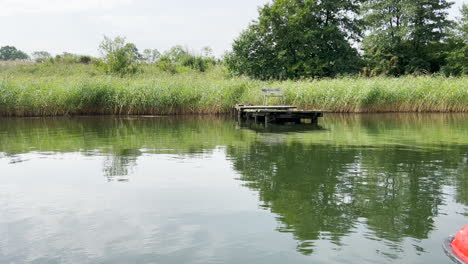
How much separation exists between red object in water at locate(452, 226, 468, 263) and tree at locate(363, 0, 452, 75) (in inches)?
1604

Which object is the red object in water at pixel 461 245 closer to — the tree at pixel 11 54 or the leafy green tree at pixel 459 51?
the leafy green tree at pixel 459 51

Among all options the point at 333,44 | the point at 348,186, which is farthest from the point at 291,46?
the point at 348,186

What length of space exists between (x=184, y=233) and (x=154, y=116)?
18119 millimetres

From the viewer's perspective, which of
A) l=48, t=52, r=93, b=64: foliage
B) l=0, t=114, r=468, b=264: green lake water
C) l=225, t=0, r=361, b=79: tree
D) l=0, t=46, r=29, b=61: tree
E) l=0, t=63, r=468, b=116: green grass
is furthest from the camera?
l=0, t=46, r=29, b=61: tree

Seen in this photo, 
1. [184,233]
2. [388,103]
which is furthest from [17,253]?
[388,103]

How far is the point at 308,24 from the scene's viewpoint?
37938 millimetres

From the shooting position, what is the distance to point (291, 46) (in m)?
37.5

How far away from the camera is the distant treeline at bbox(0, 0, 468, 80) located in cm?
3659

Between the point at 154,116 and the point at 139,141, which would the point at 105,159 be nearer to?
the point at 139,141

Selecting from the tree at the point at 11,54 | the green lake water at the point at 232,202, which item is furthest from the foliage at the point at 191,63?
the tree at the point at 11,54

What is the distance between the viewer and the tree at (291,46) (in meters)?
36.3

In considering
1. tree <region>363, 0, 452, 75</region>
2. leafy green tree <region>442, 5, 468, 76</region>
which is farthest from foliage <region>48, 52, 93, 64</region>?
leafy green tree <region>442, 5, 468, 76</region>

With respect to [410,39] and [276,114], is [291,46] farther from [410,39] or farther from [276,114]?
[276,114]

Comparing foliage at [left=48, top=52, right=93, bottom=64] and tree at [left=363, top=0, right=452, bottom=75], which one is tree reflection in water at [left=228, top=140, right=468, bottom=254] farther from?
foliage at [left=48, top=52, right=93, bottom=64]
